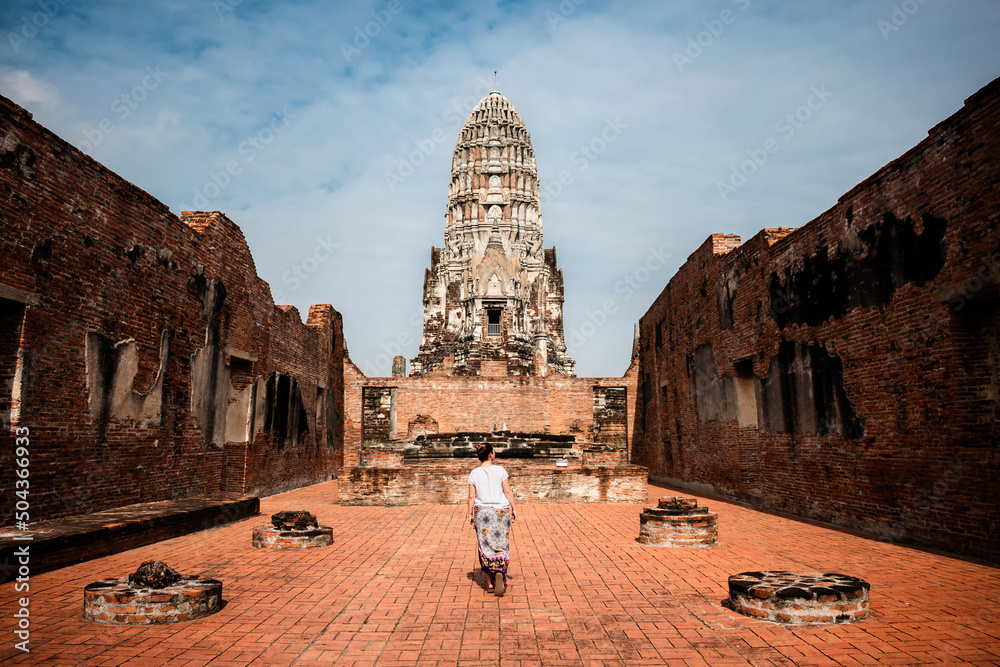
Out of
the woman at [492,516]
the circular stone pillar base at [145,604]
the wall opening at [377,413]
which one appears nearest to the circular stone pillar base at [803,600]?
the woman at [492,516]

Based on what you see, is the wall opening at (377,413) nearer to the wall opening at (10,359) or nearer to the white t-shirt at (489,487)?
the wall opening at (10,359)

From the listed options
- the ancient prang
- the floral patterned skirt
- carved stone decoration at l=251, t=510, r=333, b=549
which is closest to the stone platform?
carved stone decoration at l=251, t=510, r=333, b=549

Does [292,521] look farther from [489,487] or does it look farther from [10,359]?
[10,359]

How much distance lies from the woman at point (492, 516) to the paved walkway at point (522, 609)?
0.69ft

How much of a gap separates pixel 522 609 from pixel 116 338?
6687 mm

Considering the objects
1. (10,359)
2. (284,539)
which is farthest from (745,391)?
(10,359)

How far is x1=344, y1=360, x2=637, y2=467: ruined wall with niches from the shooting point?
72.6 feet

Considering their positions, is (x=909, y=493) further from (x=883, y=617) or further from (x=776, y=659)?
(x=776, y=659)

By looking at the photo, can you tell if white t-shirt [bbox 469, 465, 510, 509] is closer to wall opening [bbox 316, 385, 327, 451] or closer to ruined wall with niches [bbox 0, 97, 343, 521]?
ruined wall with niches [bbox 0, 97, 343, 521]

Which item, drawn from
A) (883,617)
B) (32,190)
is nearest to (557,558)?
(883,617)

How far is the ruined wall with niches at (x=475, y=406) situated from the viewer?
2212cm

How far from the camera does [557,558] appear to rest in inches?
275

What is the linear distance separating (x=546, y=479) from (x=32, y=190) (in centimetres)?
937

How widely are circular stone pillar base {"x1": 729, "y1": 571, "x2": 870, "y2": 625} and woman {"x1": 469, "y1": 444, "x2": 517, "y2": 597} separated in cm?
183
